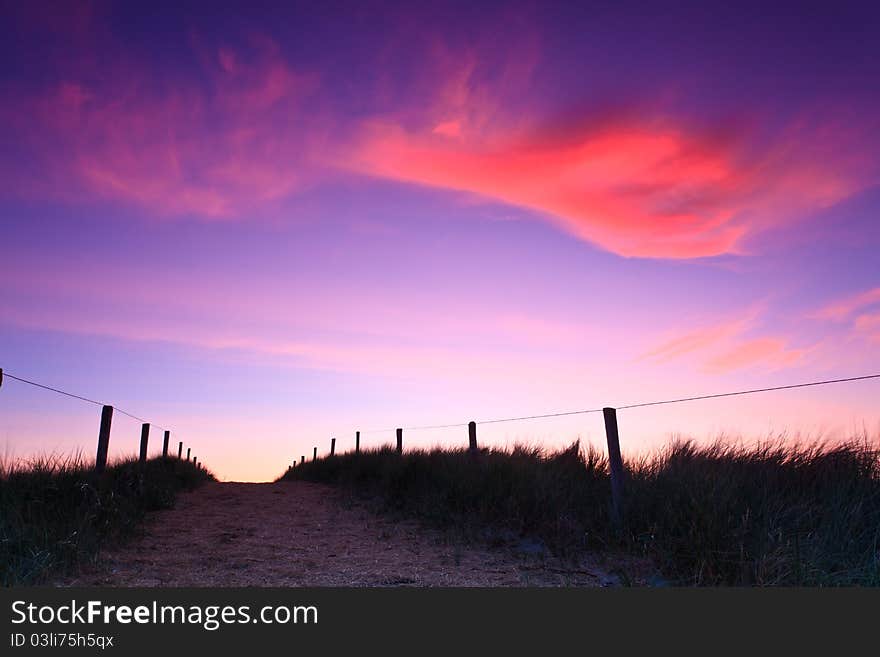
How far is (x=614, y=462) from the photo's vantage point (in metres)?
9.20

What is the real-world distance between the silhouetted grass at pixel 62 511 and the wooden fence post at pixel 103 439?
0.87 ft

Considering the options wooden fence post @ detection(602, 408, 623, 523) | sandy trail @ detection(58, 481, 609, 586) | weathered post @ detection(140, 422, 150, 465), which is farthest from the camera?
weathered post @ detection(140, 422, 150, 465)

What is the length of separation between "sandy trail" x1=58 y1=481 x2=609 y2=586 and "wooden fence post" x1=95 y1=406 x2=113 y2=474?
1.49 metres

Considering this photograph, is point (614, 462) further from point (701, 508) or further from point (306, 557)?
point (306, 557)

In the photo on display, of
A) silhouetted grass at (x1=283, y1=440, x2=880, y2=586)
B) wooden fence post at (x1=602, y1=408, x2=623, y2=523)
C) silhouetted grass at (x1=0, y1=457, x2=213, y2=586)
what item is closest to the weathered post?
silhouetted grass at (x1=0, y1=457, x2=213, y2=586)

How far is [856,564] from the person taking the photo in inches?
254

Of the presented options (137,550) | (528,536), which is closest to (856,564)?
(528,536)

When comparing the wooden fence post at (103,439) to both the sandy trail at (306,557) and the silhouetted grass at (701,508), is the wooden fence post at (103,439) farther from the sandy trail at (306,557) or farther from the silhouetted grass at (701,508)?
the silhouetted grass at (701,508)

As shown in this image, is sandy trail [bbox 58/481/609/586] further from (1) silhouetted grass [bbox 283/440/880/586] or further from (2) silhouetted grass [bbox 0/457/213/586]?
(1) silhouetted grass [bbox 283/440/880/586]

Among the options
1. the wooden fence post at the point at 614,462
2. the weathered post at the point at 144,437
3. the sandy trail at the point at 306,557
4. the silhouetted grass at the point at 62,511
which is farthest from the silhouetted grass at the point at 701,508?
the weathered post at the point at 144,437

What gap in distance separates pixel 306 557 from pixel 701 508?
5.33 metres

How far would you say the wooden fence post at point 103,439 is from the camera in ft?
39.9

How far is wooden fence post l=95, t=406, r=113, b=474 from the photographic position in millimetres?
12172

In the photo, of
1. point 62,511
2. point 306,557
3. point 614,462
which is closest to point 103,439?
point 62,511
